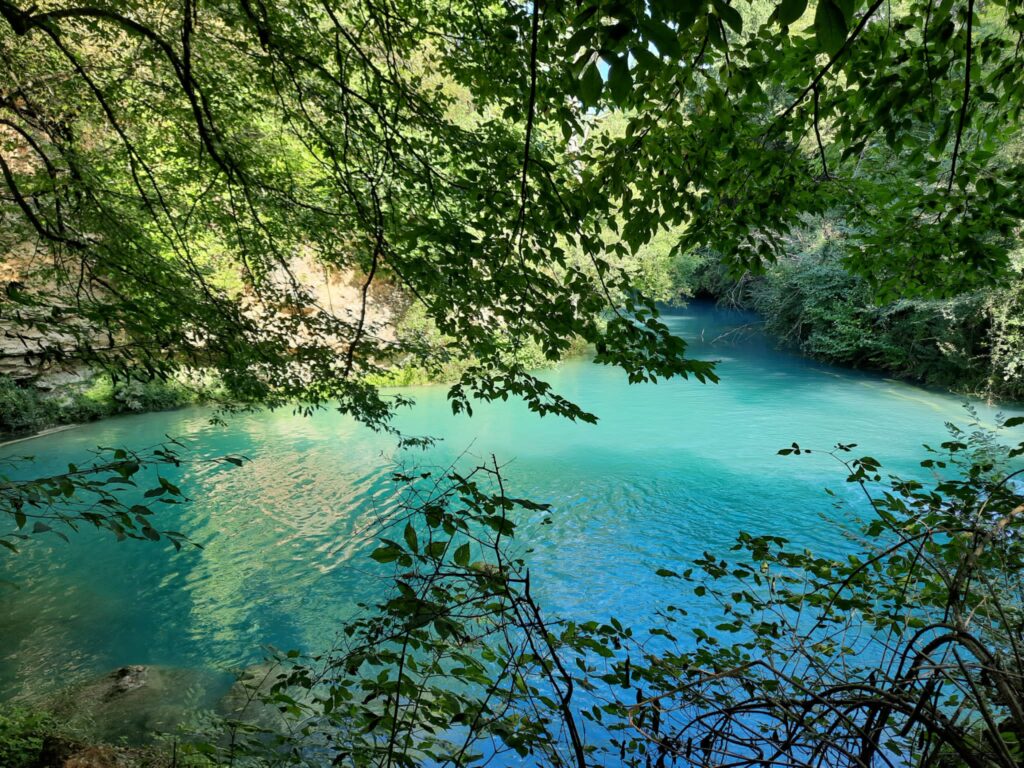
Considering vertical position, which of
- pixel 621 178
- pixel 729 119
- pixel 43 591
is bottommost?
pixel 43 591

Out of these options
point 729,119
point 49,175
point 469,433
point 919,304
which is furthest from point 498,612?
point 919,304

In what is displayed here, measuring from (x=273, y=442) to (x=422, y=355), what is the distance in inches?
386

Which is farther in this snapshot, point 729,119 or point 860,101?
point 729,119

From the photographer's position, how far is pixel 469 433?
14.1 m

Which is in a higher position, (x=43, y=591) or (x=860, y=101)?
(x=860, y=101)

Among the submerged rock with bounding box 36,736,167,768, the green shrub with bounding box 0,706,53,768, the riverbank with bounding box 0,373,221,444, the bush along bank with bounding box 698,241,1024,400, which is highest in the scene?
the bush along bank with bounding box 698,241,1024,400

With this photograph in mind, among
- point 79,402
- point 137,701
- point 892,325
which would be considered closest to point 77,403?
point 79,402

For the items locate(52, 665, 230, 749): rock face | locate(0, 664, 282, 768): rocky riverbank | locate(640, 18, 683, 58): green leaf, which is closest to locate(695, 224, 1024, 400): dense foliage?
locate(0, 664, 282, 768): rocky riverbank

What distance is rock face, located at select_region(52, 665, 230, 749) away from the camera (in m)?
4.56

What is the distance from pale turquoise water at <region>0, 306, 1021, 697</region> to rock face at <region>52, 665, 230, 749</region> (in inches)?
17.4

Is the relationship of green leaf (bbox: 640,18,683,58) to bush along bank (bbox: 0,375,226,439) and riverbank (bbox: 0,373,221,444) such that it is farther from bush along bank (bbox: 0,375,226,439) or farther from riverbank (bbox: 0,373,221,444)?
bush along bank (bbox: 0,375,226,439)

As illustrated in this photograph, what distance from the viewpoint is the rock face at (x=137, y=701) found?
4.56 meters

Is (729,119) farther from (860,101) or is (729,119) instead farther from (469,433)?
(469,433)

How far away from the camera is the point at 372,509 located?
963 centimetres
